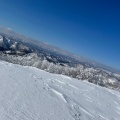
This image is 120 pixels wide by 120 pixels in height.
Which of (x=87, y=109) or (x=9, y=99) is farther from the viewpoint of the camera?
(x=87, y=109)

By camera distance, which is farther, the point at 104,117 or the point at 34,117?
the point at 104,117

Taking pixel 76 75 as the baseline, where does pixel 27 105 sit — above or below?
above

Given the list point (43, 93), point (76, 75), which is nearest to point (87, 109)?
point (43, 93)

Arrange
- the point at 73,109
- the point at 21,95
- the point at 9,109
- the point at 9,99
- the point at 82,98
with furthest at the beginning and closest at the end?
the point at 82,98 → the point at 73,109 → the point at 21,95 → the point at 9,99 → the point at 9,109

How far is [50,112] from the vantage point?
857 centimetres

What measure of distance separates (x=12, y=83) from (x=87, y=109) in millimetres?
4433

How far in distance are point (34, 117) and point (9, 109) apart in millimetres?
1009

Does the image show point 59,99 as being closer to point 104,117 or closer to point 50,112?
point 50,112

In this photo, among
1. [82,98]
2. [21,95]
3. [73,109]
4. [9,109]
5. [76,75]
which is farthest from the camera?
[76,75]

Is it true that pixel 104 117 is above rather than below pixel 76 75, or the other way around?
above


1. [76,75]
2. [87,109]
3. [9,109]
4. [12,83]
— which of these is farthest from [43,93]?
[76,75]

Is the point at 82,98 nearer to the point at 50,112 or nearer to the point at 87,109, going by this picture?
the point at 87,109

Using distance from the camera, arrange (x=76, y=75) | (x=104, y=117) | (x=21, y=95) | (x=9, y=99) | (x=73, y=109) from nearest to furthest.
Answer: (x=9, y=99), (x=21, y=95), (x=73, y=109), (x=104, y=117), (x=76, y=75)

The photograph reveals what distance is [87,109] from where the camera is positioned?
36.2 ft
